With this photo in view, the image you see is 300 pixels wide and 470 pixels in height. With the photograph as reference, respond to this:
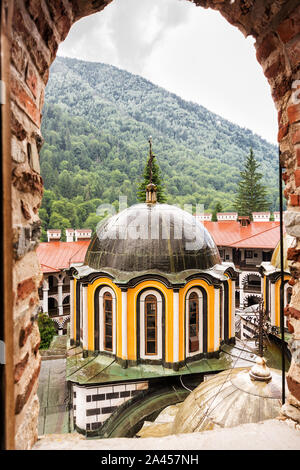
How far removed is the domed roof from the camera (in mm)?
9539

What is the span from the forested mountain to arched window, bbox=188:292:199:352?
3716 cm

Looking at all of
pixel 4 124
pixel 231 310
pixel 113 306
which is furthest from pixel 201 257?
pixel 4 124

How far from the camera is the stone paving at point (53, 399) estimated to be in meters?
8.31

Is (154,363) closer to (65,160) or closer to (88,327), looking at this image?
(88,327)

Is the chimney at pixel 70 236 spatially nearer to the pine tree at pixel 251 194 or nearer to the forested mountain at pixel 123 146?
the forested mountain at pixel 123 146

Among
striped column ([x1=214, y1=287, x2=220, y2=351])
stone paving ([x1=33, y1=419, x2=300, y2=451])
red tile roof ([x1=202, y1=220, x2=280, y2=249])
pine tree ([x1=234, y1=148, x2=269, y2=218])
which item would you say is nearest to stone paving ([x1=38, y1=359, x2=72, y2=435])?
striped column ([x1=214, y1=287, x2=220, y2=351])

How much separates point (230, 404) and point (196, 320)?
4.29 meters

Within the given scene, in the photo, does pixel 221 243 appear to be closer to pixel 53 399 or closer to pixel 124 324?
pixel 124 324

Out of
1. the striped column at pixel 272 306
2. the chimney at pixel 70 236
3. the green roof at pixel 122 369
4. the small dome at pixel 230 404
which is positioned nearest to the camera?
the small dome at pixel 230 404

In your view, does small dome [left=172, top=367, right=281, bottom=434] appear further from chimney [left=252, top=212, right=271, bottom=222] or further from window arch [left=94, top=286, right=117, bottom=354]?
chimney [left=252, top=212, right=271, bottom=222]

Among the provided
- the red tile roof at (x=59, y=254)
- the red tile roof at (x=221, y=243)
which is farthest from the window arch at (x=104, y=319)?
the red tile roof at (x=59, y=254)

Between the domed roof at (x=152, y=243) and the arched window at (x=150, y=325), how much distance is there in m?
1.03

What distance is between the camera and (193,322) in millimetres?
9570

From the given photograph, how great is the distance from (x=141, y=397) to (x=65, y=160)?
74.1 m
